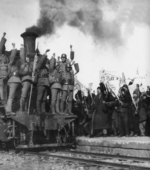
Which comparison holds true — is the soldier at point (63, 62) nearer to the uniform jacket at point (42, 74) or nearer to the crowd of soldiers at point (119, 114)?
the uniform jacket at point (42, 74)

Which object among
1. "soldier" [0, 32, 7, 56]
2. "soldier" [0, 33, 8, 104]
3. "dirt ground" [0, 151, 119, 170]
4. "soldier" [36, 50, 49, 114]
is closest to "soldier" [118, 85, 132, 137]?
"soldier" [36, 50, 49, 114]

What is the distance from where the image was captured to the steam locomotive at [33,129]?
9.14 metres

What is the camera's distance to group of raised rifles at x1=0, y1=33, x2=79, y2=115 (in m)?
9.48

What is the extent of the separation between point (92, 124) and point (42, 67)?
112 inches

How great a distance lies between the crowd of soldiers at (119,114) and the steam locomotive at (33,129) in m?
1.42

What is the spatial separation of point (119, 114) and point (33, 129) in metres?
3.02

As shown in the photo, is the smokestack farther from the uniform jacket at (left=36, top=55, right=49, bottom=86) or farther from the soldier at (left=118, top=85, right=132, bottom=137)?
the soldier at (left=118, top=85, right=132, bottom=137)

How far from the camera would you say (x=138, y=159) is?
7094 mm

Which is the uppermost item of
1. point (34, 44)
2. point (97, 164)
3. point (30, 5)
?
point (30, 5)

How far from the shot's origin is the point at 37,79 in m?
9.73

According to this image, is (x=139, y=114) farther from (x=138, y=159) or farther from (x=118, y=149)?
(x=138, y=159)

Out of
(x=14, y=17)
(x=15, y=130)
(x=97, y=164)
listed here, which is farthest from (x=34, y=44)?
(x=97, y=164)

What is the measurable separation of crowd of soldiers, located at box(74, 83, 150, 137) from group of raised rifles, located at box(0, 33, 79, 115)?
152cm

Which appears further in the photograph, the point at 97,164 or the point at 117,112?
the point at 117,112
